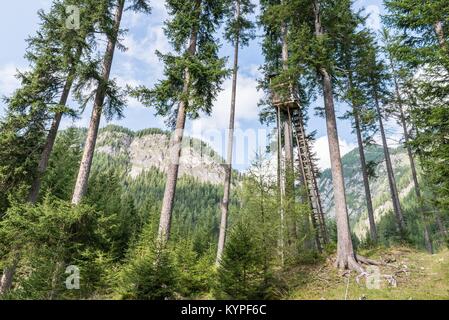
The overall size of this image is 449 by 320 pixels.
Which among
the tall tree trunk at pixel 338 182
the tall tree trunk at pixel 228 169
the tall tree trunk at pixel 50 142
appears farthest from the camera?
the tall tree trunk at pixel 228 169

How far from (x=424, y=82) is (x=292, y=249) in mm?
7769

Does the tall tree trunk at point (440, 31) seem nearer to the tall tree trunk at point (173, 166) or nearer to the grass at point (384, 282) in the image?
the grass at point (384, 282)

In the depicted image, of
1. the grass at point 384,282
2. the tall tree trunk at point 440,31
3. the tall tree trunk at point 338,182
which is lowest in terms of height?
the grass at point 384,282

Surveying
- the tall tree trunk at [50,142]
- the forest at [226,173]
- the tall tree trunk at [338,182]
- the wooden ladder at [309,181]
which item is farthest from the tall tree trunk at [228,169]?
the tall tree trunk at [50,142]

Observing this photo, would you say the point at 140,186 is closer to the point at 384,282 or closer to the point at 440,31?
the point at 440,31

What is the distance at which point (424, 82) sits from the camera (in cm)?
1029

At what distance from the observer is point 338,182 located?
34.3ft

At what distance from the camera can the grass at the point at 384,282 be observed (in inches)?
296

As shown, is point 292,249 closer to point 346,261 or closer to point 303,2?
point 346,261

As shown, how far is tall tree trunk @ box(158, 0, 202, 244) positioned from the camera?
9513 mm

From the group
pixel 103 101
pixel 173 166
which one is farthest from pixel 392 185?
pixel 103 101

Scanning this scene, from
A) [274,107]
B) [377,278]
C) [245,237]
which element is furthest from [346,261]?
[274,107]

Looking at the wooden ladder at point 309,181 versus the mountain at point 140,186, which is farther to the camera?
the mountain at point 140,186

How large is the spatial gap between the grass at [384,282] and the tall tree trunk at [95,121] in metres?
7.98
